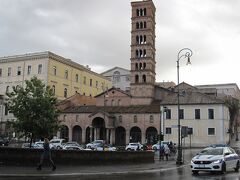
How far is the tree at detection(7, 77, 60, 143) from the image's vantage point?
99.4 ft

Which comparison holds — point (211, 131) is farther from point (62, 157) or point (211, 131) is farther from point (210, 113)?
point (62, 157)

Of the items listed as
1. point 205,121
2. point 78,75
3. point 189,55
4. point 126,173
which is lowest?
point 126,173

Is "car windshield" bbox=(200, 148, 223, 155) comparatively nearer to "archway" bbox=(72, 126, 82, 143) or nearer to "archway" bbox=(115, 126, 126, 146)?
"archway" bbox=(115, 126, 126, 146)

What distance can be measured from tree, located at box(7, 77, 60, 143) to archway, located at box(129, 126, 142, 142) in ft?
141

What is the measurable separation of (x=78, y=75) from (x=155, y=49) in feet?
70.1

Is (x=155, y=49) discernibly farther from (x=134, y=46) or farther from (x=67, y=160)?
(x=67, y=160)

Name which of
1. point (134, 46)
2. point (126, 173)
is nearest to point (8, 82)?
point (134, 46)

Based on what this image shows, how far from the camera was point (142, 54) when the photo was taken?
7900cm

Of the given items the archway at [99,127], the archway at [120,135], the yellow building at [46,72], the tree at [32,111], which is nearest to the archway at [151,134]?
the archway at [120,135]

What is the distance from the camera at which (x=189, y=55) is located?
104 feet

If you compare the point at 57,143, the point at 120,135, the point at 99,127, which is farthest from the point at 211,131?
the point at 57,143

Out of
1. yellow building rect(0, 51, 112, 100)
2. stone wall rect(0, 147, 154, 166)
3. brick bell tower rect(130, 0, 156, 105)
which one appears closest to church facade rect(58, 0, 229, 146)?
brick bell tower rect(130, 0, 156, 105)

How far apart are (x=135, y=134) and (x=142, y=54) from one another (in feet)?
59.2

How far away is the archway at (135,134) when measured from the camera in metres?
73.1
